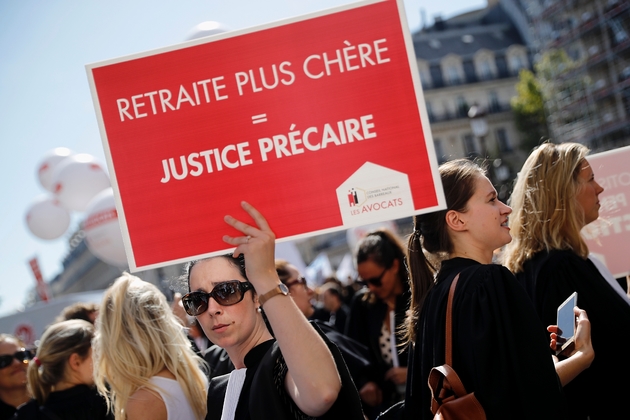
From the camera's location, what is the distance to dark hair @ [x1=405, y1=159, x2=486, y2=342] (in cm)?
269

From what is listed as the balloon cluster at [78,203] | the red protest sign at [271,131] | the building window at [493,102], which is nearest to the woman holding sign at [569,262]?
the red protest sign at [271,131]

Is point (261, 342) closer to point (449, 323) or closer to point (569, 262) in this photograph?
point (449, 323)

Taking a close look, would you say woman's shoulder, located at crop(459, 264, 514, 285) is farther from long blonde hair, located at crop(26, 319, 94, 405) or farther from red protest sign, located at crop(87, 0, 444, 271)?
long blonde hair, located at crop(26, 319, 94, 405)

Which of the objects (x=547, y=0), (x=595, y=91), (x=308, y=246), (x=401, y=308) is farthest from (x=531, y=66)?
(x=401, y=308)

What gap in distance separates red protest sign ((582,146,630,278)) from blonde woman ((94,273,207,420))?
7.99 feet

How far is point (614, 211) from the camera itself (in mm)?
4293

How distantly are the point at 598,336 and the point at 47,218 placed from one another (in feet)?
31.3

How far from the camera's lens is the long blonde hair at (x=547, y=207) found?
3.37 m

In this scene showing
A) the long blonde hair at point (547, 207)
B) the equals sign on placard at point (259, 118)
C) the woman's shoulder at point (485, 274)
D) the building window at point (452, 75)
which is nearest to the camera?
the equals sign on placard at point (259, 118)

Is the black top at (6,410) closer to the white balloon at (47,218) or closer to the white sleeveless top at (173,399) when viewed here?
the white sleeveless top at (173,399)

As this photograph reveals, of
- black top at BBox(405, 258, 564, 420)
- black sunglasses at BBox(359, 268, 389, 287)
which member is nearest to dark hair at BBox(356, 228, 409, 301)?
black sunglasses at BBox(359, 268, 389, 287)

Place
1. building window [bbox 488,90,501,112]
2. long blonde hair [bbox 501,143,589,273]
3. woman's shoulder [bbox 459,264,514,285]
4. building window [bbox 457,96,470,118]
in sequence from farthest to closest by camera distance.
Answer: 1. building window [bbox 488,90,501,112]
2. building window [bbox 457,96,470,118]
3. long blonde hair [bbox 501,143,589,273]
4. woman's shoulder [bbox 459,264,514,285]

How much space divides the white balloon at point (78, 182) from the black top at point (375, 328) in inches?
228

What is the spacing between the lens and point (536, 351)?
228 centimetres
